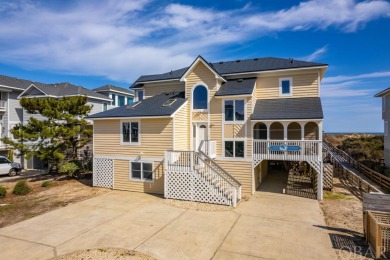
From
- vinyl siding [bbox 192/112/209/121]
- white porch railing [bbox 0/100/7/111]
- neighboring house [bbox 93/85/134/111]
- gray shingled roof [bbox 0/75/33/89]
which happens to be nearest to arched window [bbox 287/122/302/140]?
vinyl siding [bbox 192/112/209/121]

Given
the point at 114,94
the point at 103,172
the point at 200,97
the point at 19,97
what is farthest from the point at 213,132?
the point at 19,97

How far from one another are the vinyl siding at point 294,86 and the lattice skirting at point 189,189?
8.14m

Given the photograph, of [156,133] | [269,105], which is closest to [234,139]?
[269,105]

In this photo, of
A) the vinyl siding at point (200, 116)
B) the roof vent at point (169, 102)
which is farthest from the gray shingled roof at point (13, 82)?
the vinyl siding at point (200, 116)

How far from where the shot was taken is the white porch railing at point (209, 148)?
52.3 feet

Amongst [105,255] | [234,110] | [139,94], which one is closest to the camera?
[105,255]

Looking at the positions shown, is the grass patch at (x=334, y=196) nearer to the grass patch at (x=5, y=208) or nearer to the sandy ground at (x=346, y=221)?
the sandy ground at (x=346, y=221)

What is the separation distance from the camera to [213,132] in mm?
16859

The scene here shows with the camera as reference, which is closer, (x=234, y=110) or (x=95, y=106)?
(x=234, y=110)

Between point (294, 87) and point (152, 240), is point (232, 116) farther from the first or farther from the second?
point (152, 240)

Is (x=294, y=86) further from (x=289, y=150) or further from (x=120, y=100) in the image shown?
(x=120, y=100)

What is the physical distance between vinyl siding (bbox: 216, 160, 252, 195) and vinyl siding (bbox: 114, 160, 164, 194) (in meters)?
4.54

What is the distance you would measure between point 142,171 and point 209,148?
4.81 meters

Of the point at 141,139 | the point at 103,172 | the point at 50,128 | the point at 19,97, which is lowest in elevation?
the point at 103,172
